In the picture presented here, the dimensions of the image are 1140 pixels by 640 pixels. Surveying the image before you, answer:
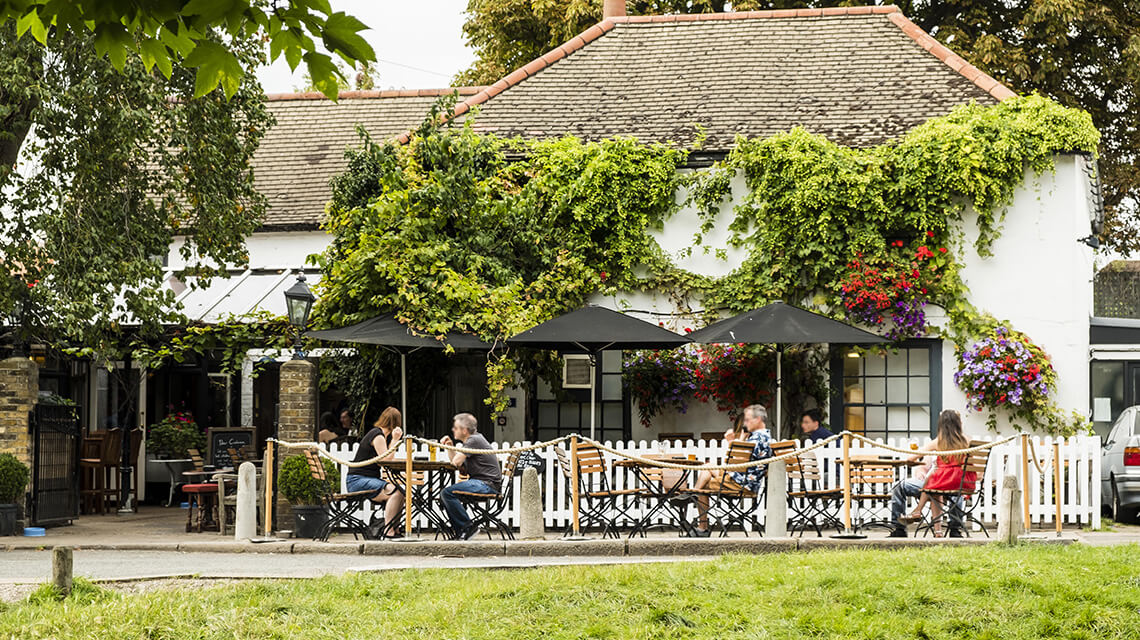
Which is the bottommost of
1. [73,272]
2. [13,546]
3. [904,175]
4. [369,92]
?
[13,546]

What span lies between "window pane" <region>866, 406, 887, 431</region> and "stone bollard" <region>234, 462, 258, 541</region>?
904cm

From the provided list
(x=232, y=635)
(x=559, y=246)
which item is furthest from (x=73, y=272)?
(x=232, y=635)

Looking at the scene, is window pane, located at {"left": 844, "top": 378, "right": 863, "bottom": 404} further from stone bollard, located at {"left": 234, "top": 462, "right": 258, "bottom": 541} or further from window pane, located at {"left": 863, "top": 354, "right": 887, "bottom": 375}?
stone bollard, located at {"left": 234, "top": 462, "right": 258, "bottom": 541}

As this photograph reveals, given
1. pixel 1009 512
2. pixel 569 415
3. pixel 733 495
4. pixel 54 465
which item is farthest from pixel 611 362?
pixel 1009 512

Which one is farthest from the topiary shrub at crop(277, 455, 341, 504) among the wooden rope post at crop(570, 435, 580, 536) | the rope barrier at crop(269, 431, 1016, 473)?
the wooden rope post at crop(570, 435, 580, 536)

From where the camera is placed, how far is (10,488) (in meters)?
16.0

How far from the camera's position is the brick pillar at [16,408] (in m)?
16.4

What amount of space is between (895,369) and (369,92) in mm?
12549

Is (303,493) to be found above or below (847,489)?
below

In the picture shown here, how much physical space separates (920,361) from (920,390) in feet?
1.33

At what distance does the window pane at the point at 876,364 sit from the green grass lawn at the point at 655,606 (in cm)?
992

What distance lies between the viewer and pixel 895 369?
1939 cm

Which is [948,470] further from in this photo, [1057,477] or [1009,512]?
[1009,512]

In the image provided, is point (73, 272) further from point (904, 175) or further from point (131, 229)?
point (904, 175)
